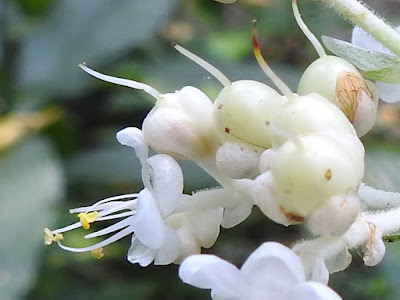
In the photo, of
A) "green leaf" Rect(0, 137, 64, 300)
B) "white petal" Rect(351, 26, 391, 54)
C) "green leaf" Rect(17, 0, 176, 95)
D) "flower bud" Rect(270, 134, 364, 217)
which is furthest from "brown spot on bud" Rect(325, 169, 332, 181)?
"green leaf" Rect(17, 0, 176, 95)

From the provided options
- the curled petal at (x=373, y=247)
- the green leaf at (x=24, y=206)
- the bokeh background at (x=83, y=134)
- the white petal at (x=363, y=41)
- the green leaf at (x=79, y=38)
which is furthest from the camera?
the green leaf at (x=79, y=38)

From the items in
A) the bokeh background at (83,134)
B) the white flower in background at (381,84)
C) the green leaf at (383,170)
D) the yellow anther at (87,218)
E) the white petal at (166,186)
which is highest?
the white flower in background at (381,84)

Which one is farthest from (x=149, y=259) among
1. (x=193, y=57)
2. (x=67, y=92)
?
(x=67, y=92)

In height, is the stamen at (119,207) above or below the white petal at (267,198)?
below

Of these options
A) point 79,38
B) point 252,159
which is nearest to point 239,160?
point 252,159

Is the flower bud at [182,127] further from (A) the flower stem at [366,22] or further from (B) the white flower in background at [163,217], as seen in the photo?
(A) the flower stem at [366,22]

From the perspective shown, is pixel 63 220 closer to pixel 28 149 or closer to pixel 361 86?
pixel 28 149

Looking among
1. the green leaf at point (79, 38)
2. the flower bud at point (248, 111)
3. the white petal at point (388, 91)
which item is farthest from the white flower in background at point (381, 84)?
the green leaf at point (79, 38)
